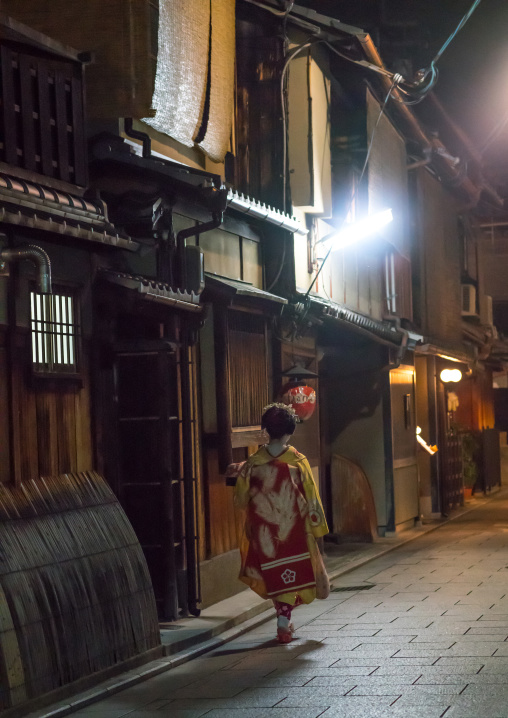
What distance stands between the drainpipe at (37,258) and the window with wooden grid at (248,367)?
591 centimetres

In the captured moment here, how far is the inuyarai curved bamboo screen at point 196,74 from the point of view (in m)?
13.3

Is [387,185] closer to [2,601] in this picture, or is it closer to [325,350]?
[325,350]

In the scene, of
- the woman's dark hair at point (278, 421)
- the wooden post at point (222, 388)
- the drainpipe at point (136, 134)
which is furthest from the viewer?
the wooden post at point (222, 388)

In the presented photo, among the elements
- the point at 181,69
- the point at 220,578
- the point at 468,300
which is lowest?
the point at 220,578

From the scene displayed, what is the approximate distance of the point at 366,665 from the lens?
9.97 metres

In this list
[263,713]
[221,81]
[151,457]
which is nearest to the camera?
[263,713]

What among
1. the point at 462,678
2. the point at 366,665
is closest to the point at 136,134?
the point at 366,665

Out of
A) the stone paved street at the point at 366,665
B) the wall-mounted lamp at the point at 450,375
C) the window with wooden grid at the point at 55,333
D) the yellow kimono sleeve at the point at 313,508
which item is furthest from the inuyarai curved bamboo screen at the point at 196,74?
the wall-mounted lamp at the point at 450,375

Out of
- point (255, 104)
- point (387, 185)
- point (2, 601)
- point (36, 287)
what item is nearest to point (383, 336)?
point (387, 185)

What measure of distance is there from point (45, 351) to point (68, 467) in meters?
1.31

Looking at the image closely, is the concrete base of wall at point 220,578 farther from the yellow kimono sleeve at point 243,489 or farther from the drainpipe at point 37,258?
the drainpipe at point 37,258

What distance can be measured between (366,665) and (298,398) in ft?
24.4

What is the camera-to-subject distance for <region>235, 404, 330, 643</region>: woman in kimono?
11.7m

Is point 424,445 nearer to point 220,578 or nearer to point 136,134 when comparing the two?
point 220,578
